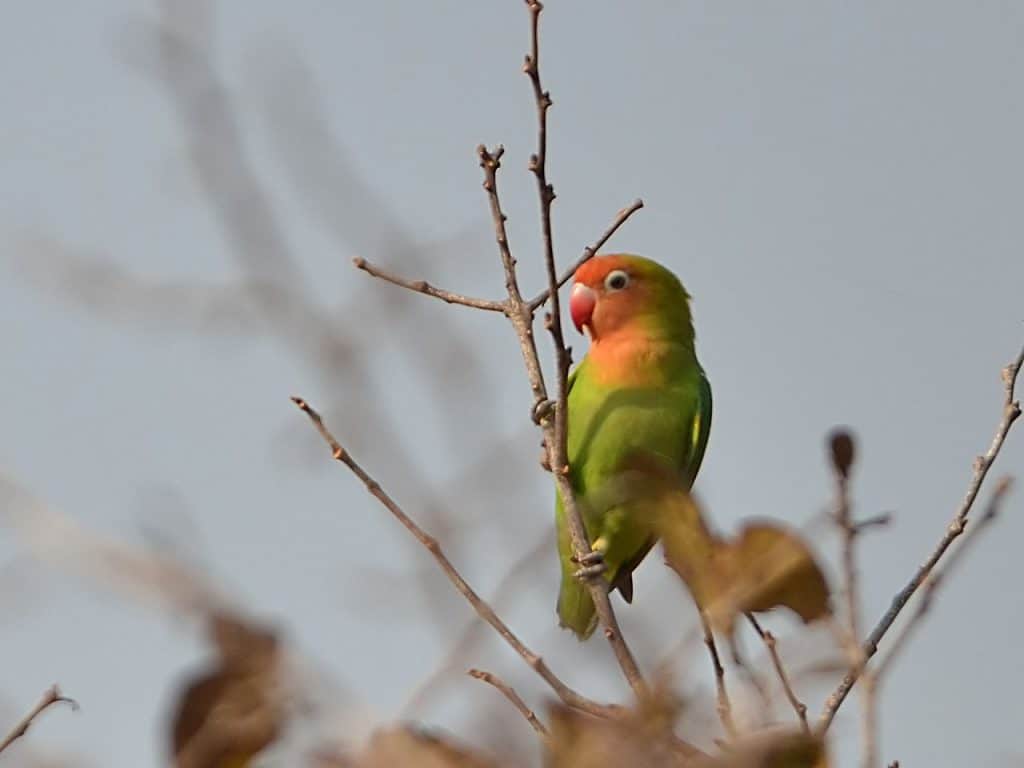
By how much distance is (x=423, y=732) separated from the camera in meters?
1.24

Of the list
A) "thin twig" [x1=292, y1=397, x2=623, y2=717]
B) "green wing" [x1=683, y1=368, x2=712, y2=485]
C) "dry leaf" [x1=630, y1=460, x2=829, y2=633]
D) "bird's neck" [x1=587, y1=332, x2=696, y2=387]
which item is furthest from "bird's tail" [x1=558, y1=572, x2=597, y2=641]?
"dry leaf" [x1=630, y1=460, x2=829, y2=633]

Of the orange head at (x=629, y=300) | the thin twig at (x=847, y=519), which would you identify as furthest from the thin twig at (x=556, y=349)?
the orange head at (x=629, y=300)

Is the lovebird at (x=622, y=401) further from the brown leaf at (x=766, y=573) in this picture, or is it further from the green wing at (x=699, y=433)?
the brown leaf at (x=766, y=573)

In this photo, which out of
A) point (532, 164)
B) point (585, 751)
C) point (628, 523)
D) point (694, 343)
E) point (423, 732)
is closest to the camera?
point (585, 751)

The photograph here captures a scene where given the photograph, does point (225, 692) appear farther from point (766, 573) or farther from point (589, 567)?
point (589, 567)

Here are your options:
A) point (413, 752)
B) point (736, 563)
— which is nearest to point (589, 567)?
point (736, 563)

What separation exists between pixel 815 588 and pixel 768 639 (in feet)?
2.14

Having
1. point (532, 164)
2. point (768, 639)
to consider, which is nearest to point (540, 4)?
point (532, 164)

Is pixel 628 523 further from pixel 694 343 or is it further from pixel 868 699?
pixel 868 699

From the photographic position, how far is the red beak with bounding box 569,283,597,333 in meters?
4.88

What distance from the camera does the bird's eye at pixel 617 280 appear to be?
16.1 feet

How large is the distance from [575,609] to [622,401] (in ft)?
2.19

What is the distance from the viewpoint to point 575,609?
450 centimetres

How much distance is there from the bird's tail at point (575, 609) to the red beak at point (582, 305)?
0.89 meters
